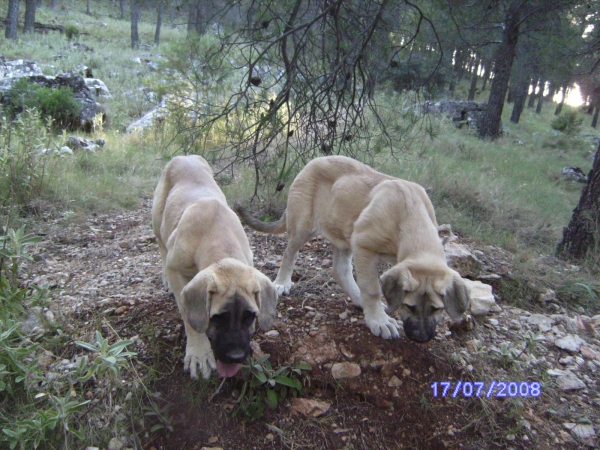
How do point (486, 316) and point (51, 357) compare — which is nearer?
point (51, 357)

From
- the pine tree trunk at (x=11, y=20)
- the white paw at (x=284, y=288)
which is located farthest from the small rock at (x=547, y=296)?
the pine tree trunk at (x=11, y=20)

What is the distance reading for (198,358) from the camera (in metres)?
3.44

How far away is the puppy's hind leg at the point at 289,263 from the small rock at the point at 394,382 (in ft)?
4.87

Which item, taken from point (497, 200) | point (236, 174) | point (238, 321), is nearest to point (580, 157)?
point (497, 200)

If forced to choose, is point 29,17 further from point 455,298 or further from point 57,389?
point 455,298

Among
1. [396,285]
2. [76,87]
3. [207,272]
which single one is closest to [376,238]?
[396,285]

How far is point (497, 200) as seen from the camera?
862cm

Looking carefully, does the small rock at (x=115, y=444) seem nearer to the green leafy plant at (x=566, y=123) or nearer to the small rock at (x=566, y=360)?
the small rock at (x=566, y=360)

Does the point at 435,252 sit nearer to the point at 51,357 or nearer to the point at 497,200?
the point at 51,357

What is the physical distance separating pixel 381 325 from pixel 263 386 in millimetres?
1192

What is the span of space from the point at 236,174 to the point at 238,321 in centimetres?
644

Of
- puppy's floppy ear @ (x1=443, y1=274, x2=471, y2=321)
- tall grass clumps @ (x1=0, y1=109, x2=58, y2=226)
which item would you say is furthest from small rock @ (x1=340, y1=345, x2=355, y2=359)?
tall grass clumps @ (x1=0, y1=109, x2=58, y2=226)

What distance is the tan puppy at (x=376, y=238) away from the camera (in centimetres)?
327
